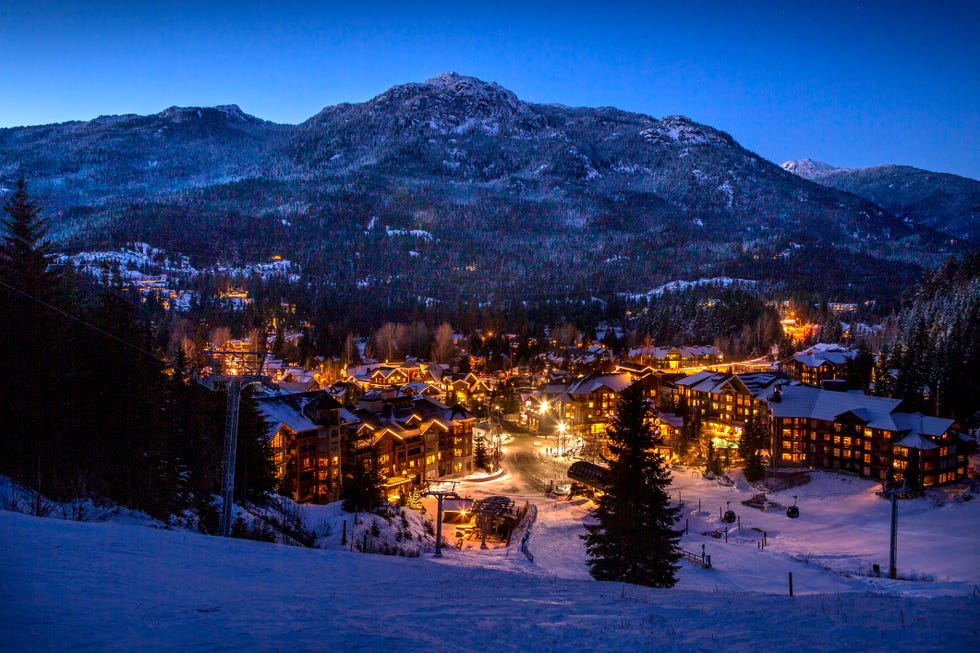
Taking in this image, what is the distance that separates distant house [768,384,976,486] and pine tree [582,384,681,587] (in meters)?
28.7

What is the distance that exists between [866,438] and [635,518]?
3169 centimetres

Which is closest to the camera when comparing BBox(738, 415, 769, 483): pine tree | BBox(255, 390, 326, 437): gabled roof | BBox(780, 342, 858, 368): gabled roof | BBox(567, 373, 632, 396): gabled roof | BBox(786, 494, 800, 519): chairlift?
BBox(255, 390, 326, 437): gabled roof

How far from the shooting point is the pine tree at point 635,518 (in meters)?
17.8

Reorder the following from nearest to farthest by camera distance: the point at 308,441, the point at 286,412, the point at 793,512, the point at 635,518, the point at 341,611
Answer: the point at 341,611
the point at 635,518
the point at 793,512
the point at 286,412
the point at 308,441

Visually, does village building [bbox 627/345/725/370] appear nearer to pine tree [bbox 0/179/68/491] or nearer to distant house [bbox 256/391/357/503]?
distant house [bbox 256/391/357/503]

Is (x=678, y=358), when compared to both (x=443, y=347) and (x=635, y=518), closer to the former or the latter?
(x=443, y=347)

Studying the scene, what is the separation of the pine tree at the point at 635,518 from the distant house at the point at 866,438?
28706 millimetres

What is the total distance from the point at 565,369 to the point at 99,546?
7766 centimetres

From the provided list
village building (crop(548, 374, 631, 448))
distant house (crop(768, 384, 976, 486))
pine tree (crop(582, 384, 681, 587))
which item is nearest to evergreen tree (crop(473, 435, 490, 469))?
village building (crop(548, 374, 631, 448))

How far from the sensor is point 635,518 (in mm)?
18125

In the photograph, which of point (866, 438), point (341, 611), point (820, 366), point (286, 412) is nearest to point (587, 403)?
point (866, 438)

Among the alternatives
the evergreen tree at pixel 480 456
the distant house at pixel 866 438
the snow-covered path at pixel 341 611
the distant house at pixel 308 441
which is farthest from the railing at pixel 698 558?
the distant house at pixel 866 438

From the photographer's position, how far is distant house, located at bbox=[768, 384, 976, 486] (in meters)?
37.8

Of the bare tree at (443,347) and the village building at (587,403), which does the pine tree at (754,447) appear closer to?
the village building at (587,403)
